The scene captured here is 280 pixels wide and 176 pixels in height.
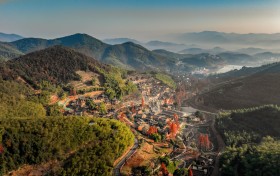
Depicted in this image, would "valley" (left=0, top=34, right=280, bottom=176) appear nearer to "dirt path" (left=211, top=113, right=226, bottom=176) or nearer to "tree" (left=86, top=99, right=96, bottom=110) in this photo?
"dirt path" (left=211, top=113, right=226, bottom=176)

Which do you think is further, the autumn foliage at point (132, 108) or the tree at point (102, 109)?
the autumn foliage at point (132, 108)

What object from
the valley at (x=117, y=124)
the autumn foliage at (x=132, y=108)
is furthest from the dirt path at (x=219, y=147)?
the autumn foliage at (x=132, y=108)

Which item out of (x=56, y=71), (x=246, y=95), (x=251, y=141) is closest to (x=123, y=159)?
(x=251, y=141)

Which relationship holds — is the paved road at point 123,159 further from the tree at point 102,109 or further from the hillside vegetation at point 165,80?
the hillside vegetation at point 165,80

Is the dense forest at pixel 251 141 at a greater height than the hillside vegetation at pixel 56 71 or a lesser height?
lesser

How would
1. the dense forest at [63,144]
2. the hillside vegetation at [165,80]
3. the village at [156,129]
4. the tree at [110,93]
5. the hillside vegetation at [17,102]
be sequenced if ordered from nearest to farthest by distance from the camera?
the dense forest at [63,144]
the village at [156,129]
the hillside vegetation at [17,102]
the tree at [110,93]
the hillside vegetation at [165,80]

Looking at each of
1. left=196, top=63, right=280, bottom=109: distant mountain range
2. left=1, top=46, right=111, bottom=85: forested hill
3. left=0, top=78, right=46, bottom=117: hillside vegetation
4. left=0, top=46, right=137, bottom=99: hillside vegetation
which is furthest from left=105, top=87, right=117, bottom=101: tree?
left=196, top=63, right=280, bottom=109: distant mountain range
